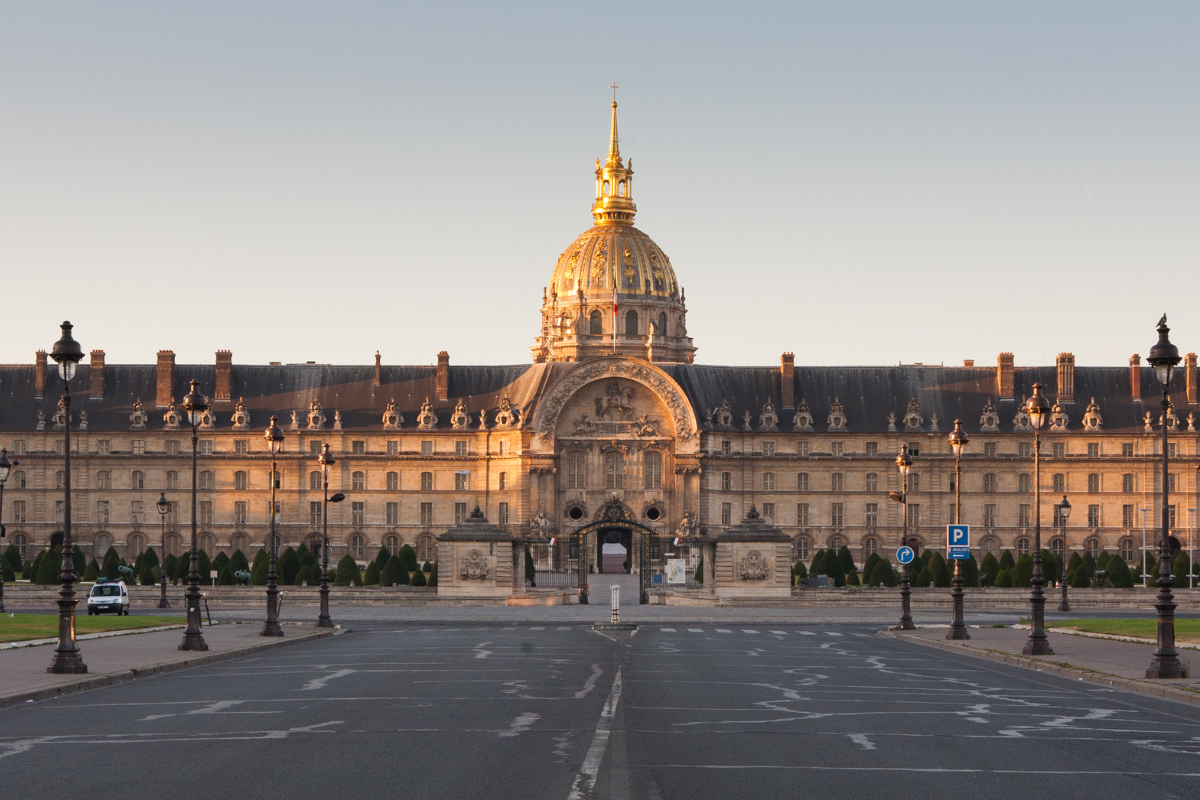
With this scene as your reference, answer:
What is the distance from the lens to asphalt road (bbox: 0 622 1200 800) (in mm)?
14844

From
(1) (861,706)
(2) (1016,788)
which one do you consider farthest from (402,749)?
(1) (861,706)

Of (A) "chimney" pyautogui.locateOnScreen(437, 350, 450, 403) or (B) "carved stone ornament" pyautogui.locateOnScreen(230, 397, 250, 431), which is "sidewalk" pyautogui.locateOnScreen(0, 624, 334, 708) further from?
(A) "chimney" pyautogui.locateOnScreen(437, 350, 450, 403)

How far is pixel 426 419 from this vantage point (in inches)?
4515

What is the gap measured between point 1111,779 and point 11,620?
38312mm

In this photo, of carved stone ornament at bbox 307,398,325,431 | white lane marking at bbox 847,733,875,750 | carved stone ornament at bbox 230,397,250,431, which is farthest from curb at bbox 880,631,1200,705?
carved stone ornament at bbox 230,397,250,431

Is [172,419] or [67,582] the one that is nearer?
[67,582]

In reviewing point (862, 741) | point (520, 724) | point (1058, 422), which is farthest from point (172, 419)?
point (862, 741)

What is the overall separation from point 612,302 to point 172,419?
167 ft

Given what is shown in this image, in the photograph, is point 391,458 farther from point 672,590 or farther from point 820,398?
point 672,590

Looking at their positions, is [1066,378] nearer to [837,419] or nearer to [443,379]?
[837,419]

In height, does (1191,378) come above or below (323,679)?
above

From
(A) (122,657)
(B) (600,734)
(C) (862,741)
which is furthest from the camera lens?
(A) (122,657)

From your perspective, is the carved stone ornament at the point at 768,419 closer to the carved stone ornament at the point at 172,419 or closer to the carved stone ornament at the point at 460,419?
the carved stone ornament at the point at 460,419

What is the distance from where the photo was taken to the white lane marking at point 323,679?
81.9 feet
